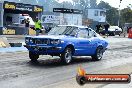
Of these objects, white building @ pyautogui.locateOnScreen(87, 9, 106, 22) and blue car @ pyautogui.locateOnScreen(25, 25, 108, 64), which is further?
white building @ pyautogui.locateOnScreen(87, 9, 106, 22)

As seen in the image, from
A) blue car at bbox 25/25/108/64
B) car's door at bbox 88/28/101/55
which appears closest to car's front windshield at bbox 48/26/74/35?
blue car at bbox 25/25/108/64

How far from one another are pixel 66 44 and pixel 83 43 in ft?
5.06

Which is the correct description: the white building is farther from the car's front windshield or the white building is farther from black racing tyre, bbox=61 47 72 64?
black racing tyre, bbox=61 47 72 64

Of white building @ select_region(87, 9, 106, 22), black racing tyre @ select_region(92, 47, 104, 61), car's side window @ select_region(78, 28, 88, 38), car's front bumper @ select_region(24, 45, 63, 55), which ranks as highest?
white building @ select_region(87, 9, 106, 22)

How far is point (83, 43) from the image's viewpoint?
1406 centimetres

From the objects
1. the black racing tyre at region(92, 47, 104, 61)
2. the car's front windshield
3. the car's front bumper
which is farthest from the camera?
the black racing tyre at region(92, 47, 104, 61)

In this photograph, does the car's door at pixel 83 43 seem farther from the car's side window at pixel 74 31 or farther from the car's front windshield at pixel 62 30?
Answer: the car's front windshield at pixel 62 30

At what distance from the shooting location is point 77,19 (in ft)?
183

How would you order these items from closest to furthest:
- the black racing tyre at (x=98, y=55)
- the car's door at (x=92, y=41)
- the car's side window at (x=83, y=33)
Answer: the car's side window at (x=83, y=33)
the car's door at (x=92, y=41)
the black racing tyre at (x=98, y=55)

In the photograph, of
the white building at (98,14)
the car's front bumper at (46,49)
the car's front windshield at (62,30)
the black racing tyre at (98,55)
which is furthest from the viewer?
the white building at (98,14)

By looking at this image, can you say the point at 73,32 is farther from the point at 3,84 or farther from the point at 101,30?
the point at 101,30

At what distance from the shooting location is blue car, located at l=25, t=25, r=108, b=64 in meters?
12.3

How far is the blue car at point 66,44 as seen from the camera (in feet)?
40.4

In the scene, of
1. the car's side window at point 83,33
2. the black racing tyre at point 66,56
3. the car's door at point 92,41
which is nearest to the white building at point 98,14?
the car's door at point 92,41
